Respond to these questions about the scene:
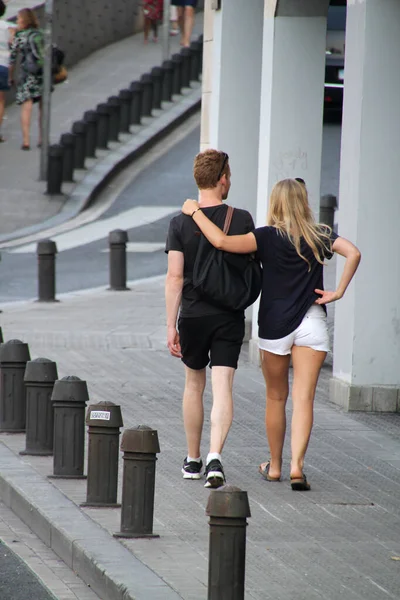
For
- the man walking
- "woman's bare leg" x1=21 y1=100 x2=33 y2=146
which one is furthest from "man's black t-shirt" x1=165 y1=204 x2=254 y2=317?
"woman's bare leg" x1=21 y1=100 x2=33 y2=146

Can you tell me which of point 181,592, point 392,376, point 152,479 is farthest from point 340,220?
point 181,592

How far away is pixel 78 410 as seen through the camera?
8.38 meters

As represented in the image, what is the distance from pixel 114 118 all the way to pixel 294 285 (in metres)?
19.4

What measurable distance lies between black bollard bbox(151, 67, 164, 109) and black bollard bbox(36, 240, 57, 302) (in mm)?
13263

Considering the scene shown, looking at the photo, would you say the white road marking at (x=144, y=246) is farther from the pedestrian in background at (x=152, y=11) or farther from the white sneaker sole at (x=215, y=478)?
the pedestrian in background at (x=152, y=11)

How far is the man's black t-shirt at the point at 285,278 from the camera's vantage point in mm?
8141

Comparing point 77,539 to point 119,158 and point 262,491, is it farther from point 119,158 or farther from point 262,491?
point 119,158

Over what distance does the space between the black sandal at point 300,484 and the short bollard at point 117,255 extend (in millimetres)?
9583

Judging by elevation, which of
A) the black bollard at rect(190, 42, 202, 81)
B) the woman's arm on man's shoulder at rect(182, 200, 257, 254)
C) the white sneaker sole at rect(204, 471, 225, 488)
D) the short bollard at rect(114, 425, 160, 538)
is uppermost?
the black bollard at rect(190, 42, 202, 81)

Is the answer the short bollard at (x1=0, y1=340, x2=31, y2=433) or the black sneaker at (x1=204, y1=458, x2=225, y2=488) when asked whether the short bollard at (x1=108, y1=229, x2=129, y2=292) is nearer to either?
the short bollard at (x1=0, y1=340, x2=31, y2=433)

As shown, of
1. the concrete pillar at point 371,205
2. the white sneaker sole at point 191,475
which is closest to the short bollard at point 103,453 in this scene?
the white sneaker sole at point 191,475

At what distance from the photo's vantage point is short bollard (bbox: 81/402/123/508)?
7484 millimetres

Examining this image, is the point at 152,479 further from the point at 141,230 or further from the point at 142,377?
the point at 141,230

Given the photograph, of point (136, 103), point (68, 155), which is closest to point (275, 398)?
point (68, 155)
